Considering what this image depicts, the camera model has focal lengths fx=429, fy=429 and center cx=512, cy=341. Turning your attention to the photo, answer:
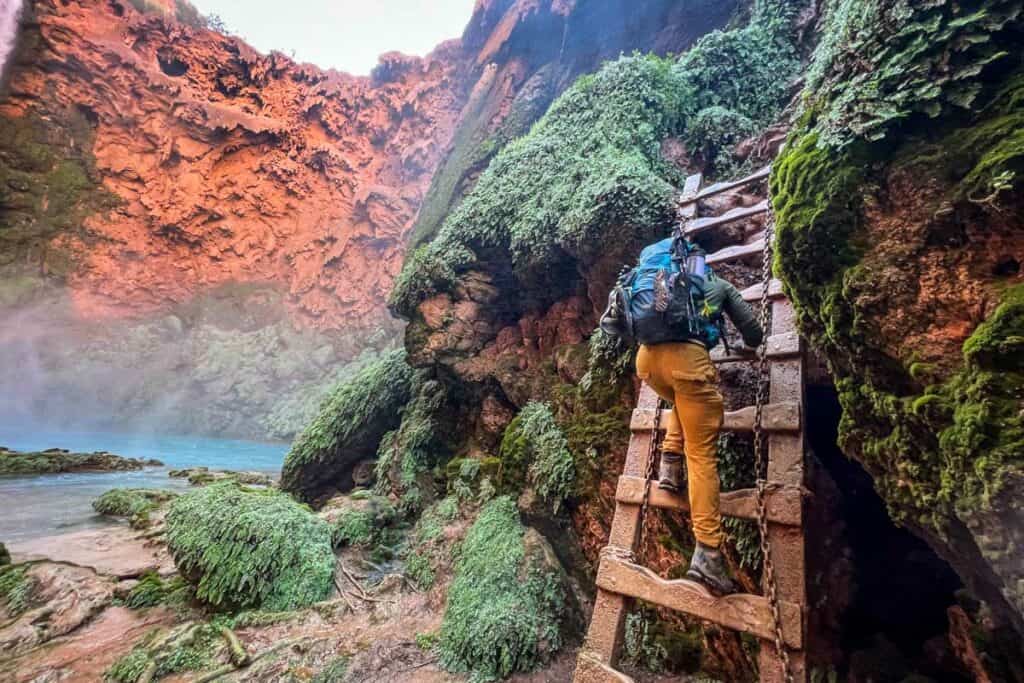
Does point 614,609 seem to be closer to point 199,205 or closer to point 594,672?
point 594,672

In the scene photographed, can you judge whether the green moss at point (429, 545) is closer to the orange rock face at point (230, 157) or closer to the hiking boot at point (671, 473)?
the hiking boot at point (671, 473)

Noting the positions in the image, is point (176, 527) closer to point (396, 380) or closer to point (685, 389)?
point (396, 380)

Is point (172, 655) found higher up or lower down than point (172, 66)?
lower down

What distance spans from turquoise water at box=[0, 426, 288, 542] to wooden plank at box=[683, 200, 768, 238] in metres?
12.6

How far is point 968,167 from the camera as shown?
1.90 meters

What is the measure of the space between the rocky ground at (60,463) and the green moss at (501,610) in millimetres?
19081

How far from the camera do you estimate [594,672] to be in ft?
8.16

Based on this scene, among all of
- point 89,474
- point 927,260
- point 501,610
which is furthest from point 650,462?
point 89,474

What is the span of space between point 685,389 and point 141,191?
34.4 meters

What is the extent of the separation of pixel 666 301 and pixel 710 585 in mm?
1637

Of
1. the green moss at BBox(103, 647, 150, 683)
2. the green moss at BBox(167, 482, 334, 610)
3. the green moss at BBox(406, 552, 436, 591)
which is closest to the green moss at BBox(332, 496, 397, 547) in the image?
the green moss at BBox(167, 482, 334, 610)

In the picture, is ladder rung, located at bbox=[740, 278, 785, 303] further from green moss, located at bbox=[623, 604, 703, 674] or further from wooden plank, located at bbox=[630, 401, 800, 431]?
green moss, located at bbox=[623, 604, 703, 674]

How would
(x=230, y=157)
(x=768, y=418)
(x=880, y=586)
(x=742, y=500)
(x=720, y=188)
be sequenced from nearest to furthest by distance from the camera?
(x=742, y=500) → (x=768, y=418) → (x=880, y=586) → (x=720, y=188) → (x=230, y=157)

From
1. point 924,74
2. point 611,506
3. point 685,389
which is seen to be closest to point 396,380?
point 611,506
